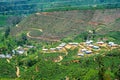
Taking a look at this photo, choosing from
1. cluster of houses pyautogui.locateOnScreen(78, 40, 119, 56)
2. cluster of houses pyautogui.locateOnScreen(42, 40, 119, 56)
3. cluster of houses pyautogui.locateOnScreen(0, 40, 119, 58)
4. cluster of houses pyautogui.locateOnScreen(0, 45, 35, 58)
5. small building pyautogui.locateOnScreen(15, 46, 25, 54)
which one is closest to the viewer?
cluster of houses pyautogui.locateOnScreen(78, 40, 119, 56)

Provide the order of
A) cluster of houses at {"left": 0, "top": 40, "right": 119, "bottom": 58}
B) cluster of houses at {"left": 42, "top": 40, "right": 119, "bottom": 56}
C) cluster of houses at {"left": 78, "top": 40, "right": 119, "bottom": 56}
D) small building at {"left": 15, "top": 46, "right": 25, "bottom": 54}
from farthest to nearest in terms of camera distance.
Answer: small building at {"left": 15, "top": 46, "right": 25, "bottom": 54}
cluster of houses at {"left": 0, "top": 40, "right": 119, "bottom": 58}
cluster of houses at {"left": 42, "top": 40, "right": 119, "bottom": 56}
cluster of houses at {"left": 78, "top": 40, "right": 119, "bottom": 56}

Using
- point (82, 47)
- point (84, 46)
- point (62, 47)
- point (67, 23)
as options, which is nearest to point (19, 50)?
point (62, 47)

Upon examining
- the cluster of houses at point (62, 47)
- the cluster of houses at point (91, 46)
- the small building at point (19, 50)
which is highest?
the cluster of houses at point (91, 46)

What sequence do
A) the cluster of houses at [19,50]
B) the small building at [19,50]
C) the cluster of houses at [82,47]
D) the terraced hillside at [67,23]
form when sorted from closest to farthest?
the cluster of houses at [82,47], the cluster of houses at [19,50], the small building at [19,50], the terraced hillside at [67,23]

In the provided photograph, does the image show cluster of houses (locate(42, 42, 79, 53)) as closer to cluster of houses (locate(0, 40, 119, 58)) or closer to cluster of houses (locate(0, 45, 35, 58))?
cluster of houses (locate(0, 40, 119, 58))

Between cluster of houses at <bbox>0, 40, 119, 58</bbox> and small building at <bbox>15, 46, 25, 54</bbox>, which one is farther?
small building at <bbox>15, 46, 25, 54</bbox>

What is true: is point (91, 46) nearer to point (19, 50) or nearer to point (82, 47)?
point (82, 47)

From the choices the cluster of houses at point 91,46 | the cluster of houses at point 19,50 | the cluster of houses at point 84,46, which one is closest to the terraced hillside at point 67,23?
the cluster of houses at point 19,50

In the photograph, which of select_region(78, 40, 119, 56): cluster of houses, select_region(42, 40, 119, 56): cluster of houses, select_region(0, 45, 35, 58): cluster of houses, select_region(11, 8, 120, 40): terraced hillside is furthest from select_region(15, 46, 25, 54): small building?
select_region(78, 40, 119, 56): cluster of houses

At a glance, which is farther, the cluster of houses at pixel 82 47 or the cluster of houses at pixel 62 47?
the cluster of houses at pixel 62 47

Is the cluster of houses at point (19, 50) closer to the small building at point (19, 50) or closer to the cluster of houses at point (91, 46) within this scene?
the small building at point (19, 50)
